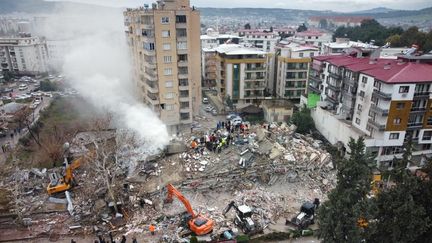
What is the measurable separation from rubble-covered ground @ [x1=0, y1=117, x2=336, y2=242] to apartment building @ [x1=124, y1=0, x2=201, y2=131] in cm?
992

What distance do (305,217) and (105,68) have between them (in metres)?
44.6

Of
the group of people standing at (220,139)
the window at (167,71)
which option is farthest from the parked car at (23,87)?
the group of people standing at (220,139)

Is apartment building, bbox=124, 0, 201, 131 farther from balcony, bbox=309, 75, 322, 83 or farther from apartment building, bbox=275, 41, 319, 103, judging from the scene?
apartment building, bbox=275, 41, 319, 103

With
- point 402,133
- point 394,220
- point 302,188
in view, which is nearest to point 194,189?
point 302,188

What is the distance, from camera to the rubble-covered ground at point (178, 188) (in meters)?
20.9

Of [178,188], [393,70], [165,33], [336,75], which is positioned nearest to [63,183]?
[178,188]

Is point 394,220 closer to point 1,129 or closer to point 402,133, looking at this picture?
point 402,133

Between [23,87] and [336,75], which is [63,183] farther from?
[23,87]

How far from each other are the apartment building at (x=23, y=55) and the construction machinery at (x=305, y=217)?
75.1 meters

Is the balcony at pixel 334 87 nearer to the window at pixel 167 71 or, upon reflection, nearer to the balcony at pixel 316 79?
the balcony at pixel 316 79

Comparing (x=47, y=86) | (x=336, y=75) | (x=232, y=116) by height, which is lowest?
(x=47, y=86)

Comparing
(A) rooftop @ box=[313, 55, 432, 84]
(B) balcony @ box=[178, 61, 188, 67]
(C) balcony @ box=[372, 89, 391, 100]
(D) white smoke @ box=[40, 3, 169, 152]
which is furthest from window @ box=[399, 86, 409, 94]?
(B) balcony @ box=[178, 61, 188, 67]

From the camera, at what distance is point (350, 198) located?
42.9 feet

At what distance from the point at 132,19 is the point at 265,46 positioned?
48.3 m
